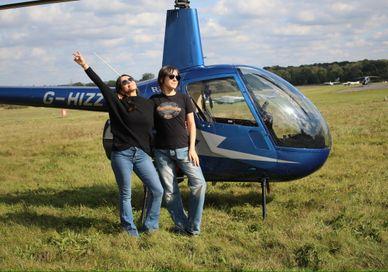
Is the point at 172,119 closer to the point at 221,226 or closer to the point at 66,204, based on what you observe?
the point at 221,226

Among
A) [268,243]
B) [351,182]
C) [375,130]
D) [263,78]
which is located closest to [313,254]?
[268,243]

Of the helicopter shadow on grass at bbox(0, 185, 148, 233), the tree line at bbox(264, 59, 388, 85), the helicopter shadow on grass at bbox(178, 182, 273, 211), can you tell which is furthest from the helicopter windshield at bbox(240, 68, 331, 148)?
the tree line at bbox(264, 59, 388, 85)

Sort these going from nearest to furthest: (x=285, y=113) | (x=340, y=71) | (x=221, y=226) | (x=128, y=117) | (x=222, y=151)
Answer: (x=128, y=117)
(x=221, y=226)
(x=285, y=113)
(x=222, y=151)
(x=340, y=71)

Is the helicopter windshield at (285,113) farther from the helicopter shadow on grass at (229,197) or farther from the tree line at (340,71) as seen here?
the tree line at (340,71)

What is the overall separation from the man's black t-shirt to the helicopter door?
0.92 meters

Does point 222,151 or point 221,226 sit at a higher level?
point 222,151

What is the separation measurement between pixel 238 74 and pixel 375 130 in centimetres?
1035

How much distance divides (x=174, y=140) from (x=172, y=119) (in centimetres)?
24

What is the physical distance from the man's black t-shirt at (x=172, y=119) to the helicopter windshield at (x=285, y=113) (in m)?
1.21

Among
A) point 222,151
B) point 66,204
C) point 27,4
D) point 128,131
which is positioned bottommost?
point 66,204

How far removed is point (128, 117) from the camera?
5184 millimetres

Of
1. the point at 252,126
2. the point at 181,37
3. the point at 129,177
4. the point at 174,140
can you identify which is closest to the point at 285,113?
the point at 252,126

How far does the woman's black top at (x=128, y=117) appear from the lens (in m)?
5.18

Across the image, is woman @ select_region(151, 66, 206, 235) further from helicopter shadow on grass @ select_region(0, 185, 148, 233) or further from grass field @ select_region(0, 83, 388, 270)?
helicopter shadow on grass @ select_region(0, 185, 148, 233)
